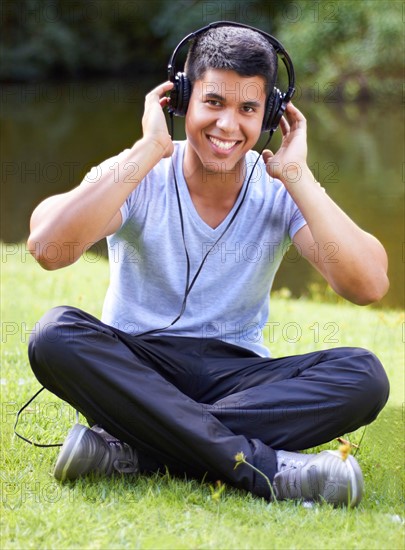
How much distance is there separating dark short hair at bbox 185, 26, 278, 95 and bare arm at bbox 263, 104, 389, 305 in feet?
0.91

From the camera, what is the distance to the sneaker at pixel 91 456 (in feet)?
8.18

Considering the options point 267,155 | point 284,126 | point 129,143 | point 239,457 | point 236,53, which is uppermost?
point 129,143

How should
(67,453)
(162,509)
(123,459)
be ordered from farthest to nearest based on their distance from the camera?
(123,459), (67,453), (162,509)

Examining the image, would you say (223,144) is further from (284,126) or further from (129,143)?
(129,143)

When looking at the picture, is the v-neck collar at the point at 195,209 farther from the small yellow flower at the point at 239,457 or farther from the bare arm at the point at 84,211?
the small yellow flower at the point at 239,457

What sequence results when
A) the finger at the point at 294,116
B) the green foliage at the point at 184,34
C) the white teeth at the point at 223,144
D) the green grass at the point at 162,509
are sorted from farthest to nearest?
the green foliage at the point at 184,34 → the finger at the point at 294,116 → the white teeth at the point at 223,144 → the green grass at the point at 162,509

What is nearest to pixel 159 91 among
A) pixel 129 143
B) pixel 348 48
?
pixel 129 143

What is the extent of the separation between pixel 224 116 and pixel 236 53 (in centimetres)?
19

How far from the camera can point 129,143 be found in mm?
Answer: 13633

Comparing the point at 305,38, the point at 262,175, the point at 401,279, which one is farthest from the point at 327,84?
the point at 262,175

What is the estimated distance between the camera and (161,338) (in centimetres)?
279

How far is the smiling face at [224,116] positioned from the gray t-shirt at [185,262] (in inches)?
6.0

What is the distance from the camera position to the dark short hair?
9.12 ft

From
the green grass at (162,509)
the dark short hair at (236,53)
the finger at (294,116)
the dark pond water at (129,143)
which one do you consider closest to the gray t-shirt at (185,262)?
the finger at (294,116)
